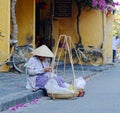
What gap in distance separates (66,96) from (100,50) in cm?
1414

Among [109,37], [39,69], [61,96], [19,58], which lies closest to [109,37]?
[109,37]

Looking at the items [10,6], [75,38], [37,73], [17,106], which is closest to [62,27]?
[75,38]

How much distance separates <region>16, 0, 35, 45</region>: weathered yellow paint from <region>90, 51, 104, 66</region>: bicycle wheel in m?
5.60

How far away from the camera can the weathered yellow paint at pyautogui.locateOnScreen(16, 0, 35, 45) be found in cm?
1994

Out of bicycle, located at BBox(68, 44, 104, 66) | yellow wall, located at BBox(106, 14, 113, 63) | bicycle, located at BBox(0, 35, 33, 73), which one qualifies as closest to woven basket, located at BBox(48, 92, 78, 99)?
bicycle, located at BBox(0, 35, 33, 73)

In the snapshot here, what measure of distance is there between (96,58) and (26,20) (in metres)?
6.09

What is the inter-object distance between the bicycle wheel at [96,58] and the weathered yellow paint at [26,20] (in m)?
5.60

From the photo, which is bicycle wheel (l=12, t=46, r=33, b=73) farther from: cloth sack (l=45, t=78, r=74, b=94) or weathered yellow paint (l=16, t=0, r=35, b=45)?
cloth sack (l=45, t=78, r=74, b=94)

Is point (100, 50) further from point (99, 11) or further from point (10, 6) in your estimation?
point (10, 6)

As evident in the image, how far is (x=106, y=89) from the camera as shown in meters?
13.8

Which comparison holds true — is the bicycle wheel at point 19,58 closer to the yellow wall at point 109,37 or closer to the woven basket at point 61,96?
the woven basket at point 61,96

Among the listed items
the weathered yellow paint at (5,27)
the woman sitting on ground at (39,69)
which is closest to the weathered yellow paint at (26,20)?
the weathered yellow paint at (5,27)

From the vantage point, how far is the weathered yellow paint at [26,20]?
65.4ft

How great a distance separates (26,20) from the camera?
2008 cm
